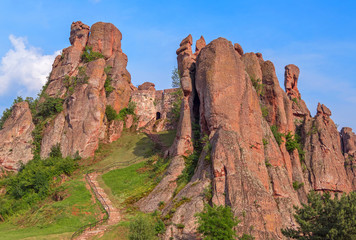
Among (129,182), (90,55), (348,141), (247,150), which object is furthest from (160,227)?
(90,55)

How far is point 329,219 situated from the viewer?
19406mm

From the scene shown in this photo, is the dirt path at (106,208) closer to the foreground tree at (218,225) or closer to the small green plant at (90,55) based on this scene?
the foreground tree at (218,225)

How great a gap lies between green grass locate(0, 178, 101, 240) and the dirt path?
0.90 metres

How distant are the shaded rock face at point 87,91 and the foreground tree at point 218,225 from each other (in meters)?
26.4

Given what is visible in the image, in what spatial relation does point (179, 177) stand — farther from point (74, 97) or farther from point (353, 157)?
point (353, 157)

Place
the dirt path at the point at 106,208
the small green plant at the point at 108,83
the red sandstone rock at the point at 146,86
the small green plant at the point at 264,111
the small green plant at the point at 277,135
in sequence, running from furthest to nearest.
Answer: the red sandstone rock at the point at 146,86, the small green plant at the point at 108,83, the small green plant at the point at 264,111, the small green plant at the point at 277,135, the dirt path at the point at 106,208

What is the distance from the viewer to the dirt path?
26400 mm

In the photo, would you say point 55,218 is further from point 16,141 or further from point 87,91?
point 87,91

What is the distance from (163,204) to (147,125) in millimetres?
25810

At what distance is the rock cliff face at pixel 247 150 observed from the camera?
2613 cm

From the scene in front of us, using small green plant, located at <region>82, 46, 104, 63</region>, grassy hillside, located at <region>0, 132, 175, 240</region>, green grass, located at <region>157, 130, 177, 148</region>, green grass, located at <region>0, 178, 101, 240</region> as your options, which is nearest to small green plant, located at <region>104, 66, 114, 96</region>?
small green plant, located at <region>82, 46, 104, 63</region>

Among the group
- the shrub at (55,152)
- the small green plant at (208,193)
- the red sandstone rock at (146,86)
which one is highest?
the red sandstone rock at (146,86)

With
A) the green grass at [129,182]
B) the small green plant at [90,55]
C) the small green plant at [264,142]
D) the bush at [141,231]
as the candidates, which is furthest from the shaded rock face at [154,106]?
the bush at [141,231]

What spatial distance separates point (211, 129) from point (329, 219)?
15560 millimetres
